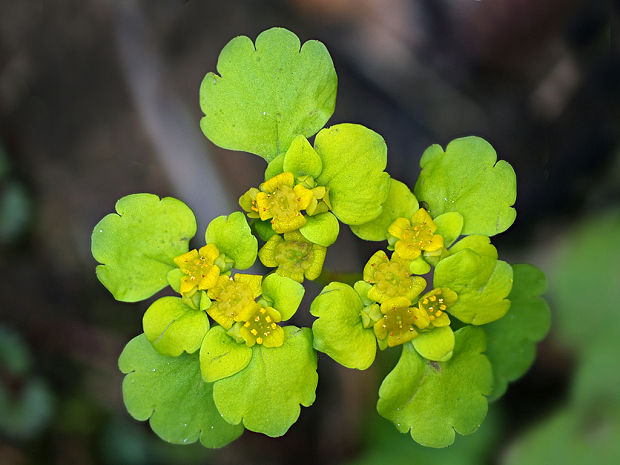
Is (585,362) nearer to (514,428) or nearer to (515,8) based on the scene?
(514,428)

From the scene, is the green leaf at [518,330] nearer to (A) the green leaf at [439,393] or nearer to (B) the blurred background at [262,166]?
(A) the green leaf at [439,393]

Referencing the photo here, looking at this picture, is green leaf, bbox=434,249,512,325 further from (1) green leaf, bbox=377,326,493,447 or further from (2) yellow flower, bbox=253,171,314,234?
(2) yellow flower, bbox=253,171,314,234

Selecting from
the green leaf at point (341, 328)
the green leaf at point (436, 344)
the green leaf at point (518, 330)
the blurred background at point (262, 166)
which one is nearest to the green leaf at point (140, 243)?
the green leaf at point (341, 328)

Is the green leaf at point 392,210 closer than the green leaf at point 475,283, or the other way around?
the green leaf at point 475,283

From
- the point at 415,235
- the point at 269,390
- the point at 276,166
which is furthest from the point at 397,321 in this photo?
the point at 276,166

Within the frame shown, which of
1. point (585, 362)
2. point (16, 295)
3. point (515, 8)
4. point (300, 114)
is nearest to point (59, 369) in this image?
point (16, 295)

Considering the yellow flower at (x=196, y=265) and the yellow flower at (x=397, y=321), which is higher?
the yellow flower at (x=397, y=321)
